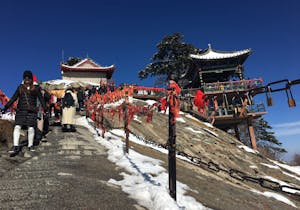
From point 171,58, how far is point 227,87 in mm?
11779

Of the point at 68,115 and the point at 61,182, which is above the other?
the point at 68,115

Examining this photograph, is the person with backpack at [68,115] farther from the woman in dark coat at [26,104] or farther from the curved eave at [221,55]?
the curved eave at [221,55]

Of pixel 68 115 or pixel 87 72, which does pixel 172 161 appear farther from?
pixel 87 72

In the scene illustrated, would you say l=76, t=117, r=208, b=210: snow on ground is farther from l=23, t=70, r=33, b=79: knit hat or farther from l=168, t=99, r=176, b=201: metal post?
l=23, t=70, r=33, b=79: knit hat

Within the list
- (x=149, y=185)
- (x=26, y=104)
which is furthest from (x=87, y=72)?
(x=149, y=185)

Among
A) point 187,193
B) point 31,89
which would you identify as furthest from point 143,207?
point 31,89

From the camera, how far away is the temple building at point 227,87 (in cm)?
2219

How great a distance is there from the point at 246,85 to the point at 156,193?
22.0m

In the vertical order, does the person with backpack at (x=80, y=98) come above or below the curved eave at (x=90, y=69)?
below

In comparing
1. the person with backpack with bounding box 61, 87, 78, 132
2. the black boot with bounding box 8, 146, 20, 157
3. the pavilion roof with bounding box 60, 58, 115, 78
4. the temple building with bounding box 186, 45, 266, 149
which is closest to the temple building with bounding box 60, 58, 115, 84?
→ the pavilion roof with bounding box 60, 58, 115, 78

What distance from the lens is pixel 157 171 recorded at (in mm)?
5301

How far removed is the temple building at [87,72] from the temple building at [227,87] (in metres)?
15.2

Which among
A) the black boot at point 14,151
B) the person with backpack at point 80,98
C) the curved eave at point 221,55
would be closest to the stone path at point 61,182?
the black boot at point 14,151

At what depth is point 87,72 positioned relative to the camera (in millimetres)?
36375
